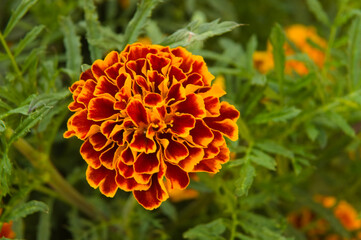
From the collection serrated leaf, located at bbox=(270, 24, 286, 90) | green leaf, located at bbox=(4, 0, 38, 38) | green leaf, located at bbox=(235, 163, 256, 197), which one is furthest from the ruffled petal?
serrated leaf, located at bbox=(270, 24, 286, 90)

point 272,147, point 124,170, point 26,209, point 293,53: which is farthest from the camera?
point 293,53

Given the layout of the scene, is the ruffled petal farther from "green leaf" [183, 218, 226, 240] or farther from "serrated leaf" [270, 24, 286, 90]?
"serrated leaf" [270, 24, 286, 90]

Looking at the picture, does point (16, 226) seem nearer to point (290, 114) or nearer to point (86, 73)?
point (86, 73)

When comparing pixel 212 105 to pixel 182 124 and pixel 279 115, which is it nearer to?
pixel 182 124

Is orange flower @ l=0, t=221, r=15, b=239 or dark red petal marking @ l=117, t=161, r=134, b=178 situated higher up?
dark red petal marking @ l=117, t=161, r=134, b=178

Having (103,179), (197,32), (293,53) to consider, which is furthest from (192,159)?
(293,53)

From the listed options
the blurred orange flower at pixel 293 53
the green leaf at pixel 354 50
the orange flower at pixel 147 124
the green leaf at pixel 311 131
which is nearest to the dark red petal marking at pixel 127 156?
the orange flower at pixel 147 124

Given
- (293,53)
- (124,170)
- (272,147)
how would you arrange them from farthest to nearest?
(293,53)
(272,147)
(124,170)

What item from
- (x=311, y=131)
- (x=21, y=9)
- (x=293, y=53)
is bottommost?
(x=293, y=53)

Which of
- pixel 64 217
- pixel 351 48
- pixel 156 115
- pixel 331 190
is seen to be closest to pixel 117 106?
pixel 156 115
